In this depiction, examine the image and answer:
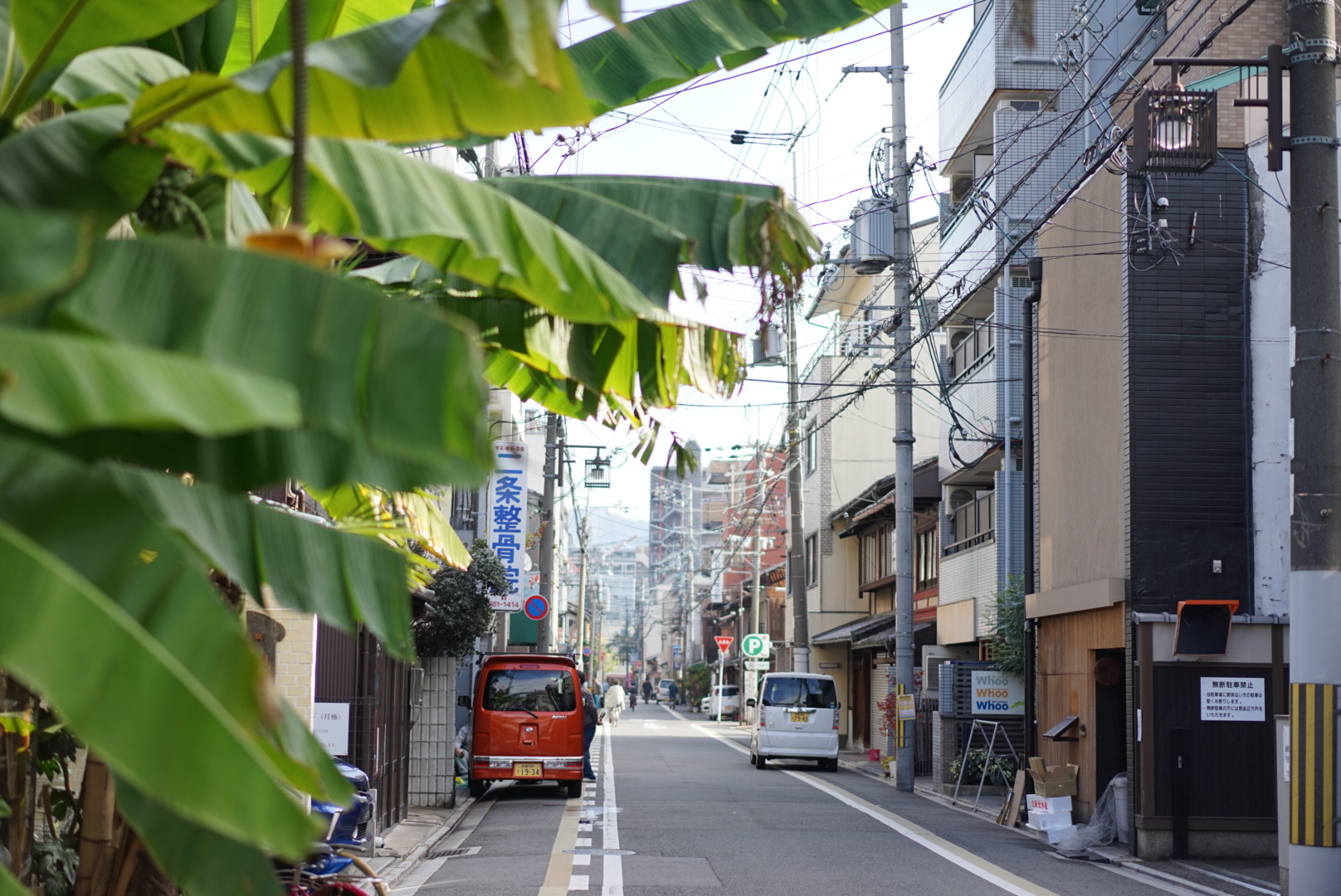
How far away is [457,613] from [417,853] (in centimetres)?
623

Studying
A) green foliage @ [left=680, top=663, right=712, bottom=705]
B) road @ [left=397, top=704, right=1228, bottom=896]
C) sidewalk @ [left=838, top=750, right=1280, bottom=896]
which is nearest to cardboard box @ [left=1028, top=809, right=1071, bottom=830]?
road @ [left=397, top=704, right=1228, bottom=896]

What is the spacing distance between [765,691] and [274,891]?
27978 mm

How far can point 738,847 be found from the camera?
15.2 m

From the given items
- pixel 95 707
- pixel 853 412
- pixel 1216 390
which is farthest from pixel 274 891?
pixel 853 412

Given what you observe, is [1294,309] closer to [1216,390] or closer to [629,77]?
[1216,390]

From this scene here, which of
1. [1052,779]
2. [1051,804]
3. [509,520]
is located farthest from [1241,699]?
[509,520]

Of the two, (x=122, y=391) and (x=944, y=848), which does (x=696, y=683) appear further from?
(x=122, y=391)

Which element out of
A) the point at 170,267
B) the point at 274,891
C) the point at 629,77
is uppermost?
the point at 629,77

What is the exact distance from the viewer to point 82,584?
2.46 meters

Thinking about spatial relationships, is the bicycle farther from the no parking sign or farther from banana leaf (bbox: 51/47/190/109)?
the no parking sign

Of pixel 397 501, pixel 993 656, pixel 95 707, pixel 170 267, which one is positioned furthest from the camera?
pixel 993 656

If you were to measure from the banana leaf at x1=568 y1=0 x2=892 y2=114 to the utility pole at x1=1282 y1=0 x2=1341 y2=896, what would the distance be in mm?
7733

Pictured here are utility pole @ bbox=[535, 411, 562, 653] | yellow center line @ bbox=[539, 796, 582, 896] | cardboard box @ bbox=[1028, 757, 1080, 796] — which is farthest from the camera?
utility pole @ bbox=[535, 411, 562, 653]

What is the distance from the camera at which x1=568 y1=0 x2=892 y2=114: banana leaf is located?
202 inches
